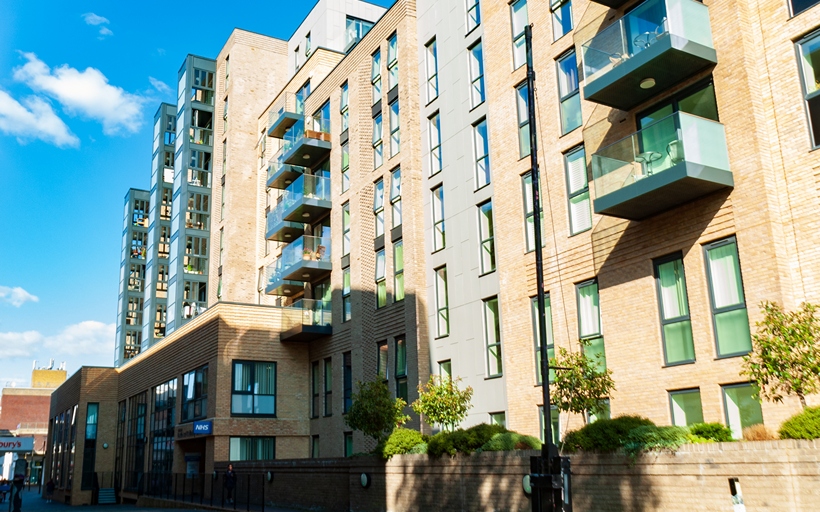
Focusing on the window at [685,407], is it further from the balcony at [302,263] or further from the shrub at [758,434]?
the balcony at [302,263]

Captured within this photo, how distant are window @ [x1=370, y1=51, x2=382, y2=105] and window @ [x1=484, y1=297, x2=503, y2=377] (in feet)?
42.6

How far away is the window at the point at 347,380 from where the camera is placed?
3484 centimetres

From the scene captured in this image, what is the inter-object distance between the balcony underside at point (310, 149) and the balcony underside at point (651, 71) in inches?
805

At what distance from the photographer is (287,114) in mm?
41688

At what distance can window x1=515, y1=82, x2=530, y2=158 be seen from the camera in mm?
25047

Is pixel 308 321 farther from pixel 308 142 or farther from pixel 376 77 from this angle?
pixel 376 77

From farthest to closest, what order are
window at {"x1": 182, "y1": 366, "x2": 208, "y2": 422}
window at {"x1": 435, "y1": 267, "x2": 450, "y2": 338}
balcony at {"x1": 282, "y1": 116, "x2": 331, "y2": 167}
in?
balcony at {"x1": 282, "y1": 116, "x2": 331, "y2": 167} → window at {"x1": 182, "y1": 366, "x2": 208, "y2": 422} → window at {"x1": 435, "y1": 267, "x2": 450, "y2": 338}

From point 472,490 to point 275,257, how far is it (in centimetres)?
2701

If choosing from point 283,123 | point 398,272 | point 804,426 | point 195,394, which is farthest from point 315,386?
point 804,426

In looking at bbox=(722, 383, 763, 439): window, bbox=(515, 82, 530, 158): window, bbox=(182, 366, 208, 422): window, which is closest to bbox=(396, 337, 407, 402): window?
bbox=(515, 82, 530, 158): window

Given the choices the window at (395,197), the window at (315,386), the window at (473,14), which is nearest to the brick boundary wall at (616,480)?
the window at (395,197)

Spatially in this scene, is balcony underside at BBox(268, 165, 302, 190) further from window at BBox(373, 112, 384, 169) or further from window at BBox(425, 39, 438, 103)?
window at BBox(425, 39, 438, 103)

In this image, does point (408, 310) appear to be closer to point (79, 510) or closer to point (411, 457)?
point (411, 457)

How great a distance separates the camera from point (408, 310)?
30.1 m
